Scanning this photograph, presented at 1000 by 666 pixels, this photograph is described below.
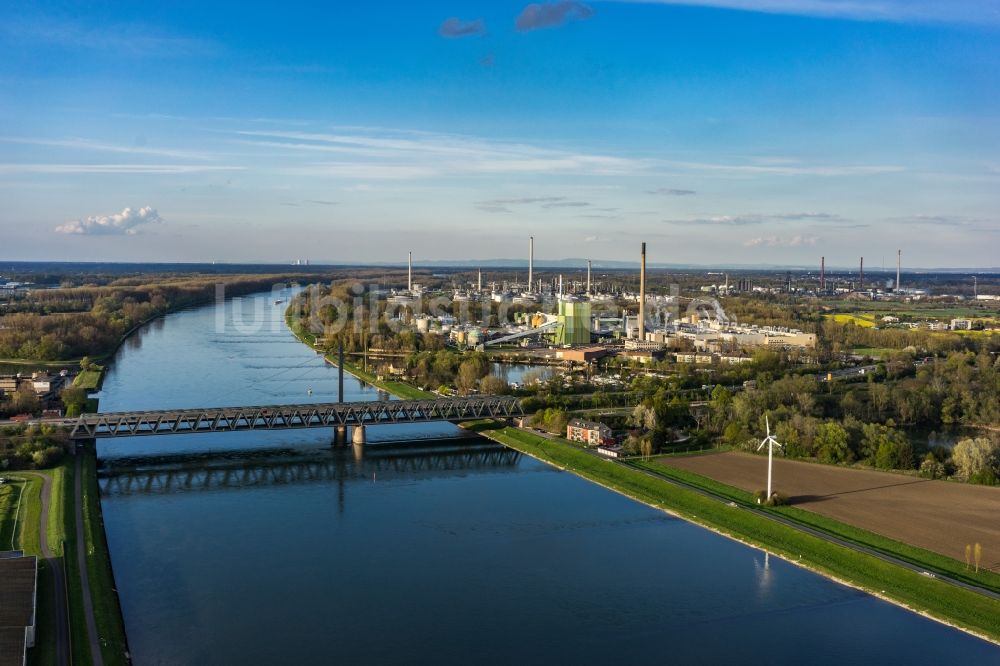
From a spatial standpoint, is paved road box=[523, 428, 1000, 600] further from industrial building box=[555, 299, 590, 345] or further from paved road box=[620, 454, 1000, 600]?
A: industrial building box=[555, 299, 590, 345]

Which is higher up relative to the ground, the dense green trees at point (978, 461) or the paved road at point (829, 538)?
the dense green trees at point (978, 461)

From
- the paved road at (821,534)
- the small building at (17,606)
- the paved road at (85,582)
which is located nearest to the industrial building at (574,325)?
the paved road at (821,534)

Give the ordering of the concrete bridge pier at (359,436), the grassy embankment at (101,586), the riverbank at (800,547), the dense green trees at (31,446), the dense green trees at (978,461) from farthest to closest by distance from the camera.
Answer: the concrete bridge pier at (359,436), the dense green trees at (978,461), the dense green trees at (31,446), the riverbank at (800,547), the grassy embankment at (101,586)

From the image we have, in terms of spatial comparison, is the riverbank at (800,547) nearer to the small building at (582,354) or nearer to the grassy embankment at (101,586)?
the grassy embankment at (101,586)

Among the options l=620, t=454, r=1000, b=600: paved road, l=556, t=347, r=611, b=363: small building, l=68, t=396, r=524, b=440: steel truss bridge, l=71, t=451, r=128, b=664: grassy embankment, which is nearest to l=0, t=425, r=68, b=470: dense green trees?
l=68, t=396, r=524, b=440: steel truss bridge

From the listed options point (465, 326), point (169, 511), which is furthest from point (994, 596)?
point (465, 326)

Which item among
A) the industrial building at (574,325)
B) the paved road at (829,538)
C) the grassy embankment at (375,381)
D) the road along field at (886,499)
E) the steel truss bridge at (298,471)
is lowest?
the steel truss bridge at (298,471)
